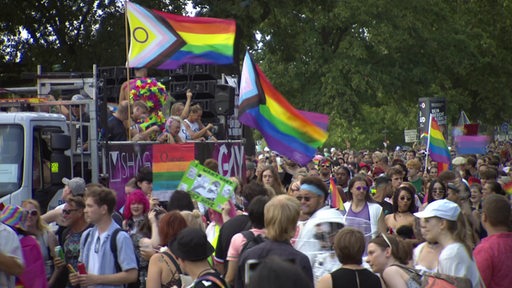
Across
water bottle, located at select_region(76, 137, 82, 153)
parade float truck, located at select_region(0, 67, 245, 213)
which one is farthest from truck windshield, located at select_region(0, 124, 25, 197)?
water bottle, located at select_region(76, 137, 82, 153)

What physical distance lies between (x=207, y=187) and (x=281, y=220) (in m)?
2.96

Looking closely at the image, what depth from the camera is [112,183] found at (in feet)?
40.4

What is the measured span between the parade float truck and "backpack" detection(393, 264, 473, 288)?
513cm

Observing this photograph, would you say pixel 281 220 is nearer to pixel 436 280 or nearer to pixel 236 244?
pixel 236 244

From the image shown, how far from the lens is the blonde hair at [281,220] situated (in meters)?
6.59

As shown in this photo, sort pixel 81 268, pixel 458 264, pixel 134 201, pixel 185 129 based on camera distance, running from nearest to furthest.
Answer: pixel 458 264 < pixel 81 268 < pixel 134 201 < pixel 185 129

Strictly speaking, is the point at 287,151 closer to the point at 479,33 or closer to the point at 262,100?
the point at 262,100

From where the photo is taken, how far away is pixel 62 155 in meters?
11.6

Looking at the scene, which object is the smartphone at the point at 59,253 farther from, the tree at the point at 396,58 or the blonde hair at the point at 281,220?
the tree at the point at 396,58

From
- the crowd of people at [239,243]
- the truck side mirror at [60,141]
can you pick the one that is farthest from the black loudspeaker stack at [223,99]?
the crowd of people at [239,243]

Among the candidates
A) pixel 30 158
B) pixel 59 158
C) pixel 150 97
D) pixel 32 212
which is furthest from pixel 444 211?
pixel 150 97

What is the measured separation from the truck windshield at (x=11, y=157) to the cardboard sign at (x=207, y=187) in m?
2.89

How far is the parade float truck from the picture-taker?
11.6 meters

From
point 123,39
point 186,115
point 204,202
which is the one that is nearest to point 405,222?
point 204,202
